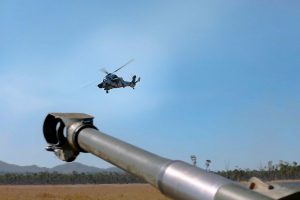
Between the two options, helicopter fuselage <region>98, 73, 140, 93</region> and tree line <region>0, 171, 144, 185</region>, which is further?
tree line <region>0, 171, 144, 185</region>

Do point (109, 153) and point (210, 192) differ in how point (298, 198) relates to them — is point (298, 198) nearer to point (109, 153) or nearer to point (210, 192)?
point (210, 192)

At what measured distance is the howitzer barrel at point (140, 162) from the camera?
9.11 ft

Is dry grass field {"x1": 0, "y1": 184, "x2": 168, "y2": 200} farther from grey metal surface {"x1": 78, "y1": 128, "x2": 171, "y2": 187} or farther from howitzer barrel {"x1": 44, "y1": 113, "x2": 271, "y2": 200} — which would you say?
grey metal surface {"x1": 78, "y1": 128, "x2": 171, "y2": 187}

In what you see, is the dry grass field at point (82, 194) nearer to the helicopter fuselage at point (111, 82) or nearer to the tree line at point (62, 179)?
the helicopter fuselage at point (111, 82)

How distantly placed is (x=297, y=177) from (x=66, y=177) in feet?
274

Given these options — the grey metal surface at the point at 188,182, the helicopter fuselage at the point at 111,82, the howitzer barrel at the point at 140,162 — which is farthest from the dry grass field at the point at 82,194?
the grey metal surface at the point at 188,182

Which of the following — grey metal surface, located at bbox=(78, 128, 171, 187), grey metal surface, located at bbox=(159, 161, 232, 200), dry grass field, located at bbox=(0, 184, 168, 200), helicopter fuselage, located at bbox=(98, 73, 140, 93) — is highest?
helicopter fuselage, located at bbox=(98, 73, 140, 93)

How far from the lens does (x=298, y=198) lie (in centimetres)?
259

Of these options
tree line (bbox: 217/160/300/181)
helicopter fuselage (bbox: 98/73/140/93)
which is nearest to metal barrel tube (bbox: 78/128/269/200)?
helicopter fuselage (bbox: 98/73/140/93)

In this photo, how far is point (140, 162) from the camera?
342 centimetres

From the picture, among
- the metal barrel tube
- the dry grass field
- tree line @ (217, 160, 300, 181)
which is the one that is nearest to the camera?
the metal barrel tube

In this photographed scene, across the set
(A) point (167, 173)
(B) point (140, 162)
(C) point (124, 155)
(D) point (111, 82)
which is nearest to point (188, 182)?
(A) point (167, 173)

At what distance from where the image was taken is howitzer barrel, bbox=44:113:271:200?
2.78 meters

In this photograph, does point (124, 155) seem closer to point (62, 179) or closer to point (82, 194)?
point (82, 194)
